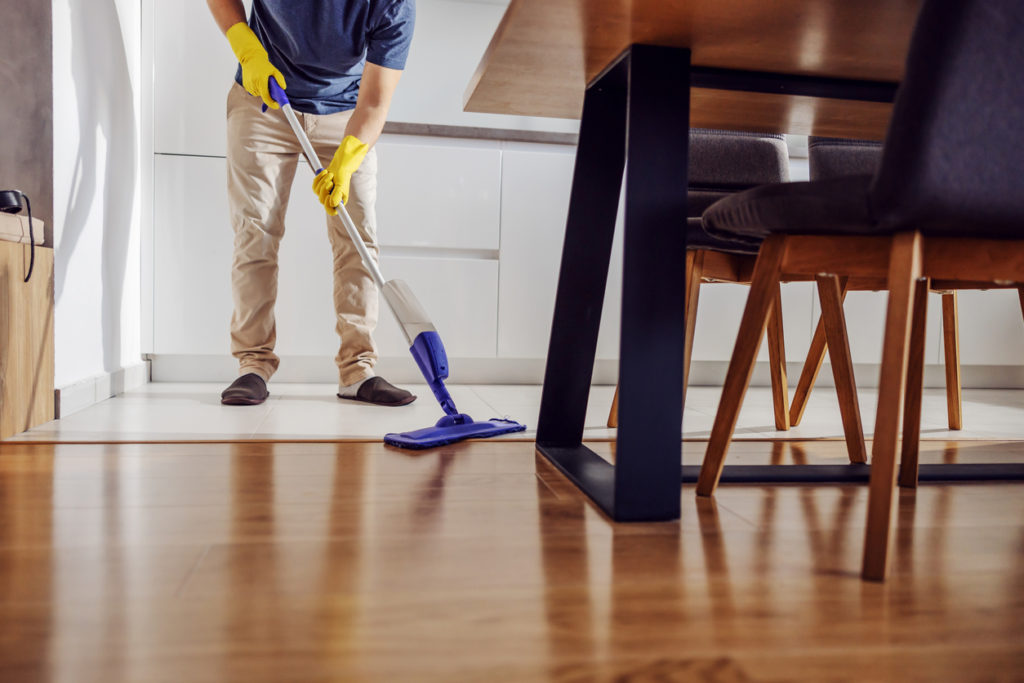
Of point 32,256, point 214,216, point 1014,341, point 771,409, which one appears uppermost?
point 214,216

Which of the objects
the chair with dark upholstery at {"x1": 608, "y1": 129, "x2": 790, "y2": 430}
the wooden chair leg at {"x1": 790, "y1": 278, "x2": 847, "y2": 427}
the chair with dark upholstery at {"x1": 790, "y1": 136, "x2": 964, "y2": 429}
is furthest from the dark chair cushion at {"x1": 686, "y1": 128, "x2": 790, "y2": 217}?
the wooden chair leg at {"x1": 790, "y1": 278, "x2": 847, "y2": 427}

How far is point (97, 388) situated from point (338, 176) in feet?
2.67

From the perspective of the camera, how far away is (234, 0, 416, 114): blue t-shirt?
1926 millimetres

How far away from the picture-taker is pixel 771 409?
2.14 metres

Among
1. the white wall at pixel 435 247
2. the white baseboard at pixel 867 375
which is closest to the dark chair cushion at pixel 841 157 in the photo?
the white wall at pixel 435 247

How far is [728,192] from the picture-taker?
6.29ft

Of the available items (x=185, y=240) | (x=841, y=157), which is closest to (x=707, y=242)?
A: (x=841, y=157)

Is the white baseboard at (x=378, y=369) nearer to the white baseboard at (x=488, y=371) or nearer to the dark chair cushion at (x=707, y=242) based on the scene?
the white baseboard at (x=488, y=371)

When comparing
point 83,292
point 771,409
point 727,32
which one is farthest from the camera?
point 771,409

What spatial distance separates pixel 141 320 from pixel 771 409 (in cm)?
Answer: 195

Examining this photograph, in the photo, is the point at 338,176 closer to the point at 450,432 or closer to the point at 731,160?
the point at 450,432

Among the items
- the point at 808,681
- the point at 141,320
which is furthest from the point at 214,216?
the point at 808,681

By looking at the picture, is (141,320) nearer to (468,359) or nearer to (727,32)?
(468,359)

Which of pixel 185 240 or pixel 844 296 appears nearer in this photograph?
pixel 844 296
